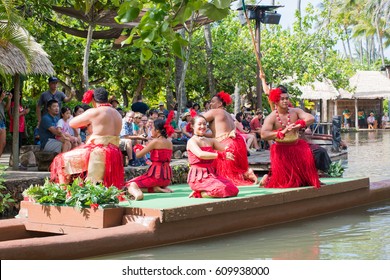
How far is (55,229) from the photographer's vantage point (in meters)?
7.81

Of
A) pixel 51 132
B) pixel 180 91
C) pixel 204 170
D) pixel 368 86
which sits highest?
pixel 368 86

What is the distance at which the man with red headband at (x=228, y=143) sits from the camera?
10.5 m

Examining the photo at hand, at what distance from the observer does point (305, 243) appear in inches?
327

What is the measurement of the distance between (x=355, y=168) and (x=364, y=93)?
2219 centimetres

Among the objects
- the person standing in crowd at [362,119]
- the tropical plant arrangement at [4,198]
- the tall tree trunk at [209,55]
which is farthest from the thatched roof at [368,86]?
the tropical plant arrangement at [4,198]

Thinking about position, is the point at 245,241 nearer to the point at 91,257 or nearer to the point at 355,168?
the point at 91,257

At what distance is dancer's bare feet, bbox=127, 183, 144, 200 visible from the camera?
27.6 ft

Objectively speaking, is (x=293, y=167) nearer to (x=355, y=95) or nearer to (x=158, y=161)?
(x=158, y=161)

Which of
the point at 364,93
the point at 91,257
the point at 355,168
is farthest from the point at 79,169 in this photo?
the point at 364,93

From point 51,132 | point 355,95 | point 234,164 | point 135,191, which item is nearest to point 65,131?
point 51,132

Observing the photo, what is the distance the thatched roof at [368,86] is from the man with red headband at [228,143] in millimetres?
26547

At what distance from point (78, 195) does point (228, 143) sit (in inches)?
132

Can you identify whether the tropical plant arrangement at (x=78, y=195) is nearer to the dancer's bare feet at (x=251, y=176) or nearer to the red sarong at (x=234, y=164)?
the red sarong at (x=234, y=164)
